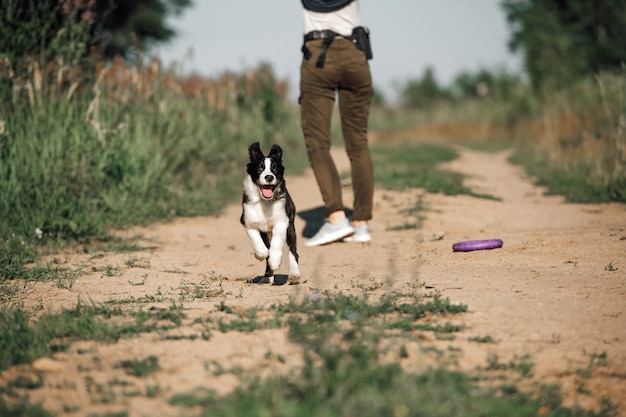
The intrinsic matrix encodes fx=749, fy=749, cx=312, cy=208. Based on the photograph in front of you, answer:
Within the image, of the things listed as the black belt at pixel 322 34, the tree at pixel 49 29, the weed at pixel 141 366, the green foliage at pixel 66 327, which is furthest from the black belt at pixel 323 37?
the weed at pixel 141 366

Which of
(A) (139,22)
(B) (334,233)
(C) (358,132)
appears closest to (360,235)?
(B) (334,233)

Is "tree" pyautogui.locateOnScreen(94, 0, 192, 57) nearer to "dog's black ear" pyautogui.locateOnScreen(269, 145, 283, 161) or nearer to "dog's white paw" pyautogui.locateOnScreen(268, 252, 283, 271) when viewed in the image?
"dog's black ear" pyautogui.locateOnScreen(269, 145, 283, 161)

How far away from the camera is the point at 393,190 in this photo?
10.2 metres

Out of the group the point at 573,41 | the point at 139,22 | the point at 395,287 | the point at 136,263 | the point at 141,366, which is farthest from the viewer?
the point at 573,41

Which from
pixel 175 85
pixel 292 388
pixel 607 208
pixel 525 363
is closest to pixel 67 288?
pixel 292 388

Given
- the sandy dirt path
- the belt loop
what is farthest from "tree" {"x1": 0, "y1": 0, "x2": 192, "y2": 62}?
the belt loop

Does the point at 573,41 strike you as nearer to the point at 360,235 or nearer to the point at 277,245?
the point at 360,235

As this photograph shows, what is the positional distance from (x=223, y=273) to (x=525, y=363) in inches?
120

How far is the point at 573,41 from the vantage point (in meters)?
26.9

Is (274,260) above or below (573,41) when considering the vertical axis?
below

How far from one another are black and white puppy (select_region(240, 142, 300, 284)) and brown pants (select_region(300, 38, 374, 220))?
1.69m

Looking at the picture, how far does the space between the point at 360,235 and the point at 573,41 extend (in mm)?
22508

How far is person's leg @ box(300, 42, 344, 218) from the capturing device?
7000 mm

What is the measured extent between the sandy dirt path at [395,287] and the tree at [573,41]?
14.1 meters
